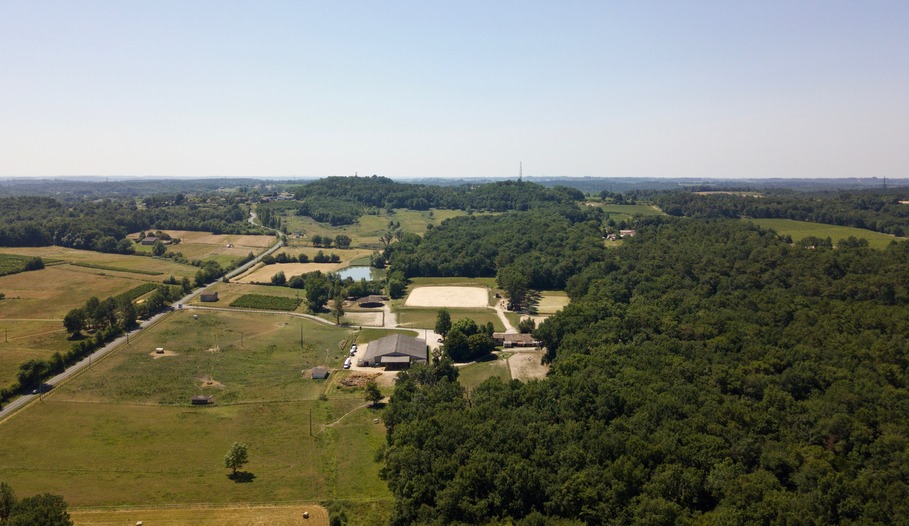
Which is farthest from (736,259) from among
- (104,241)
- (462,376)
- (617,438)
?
(104,241)

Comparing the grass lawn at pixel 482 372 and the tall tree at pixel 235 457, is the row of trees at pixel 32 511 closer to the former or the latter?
the tall tree at pixel 235 457

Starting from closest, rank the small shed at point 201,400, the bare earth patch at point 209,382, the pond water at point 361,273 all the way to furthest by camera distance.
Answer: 1. the small shed at point 201,400
2. the bare earth patch at point 209,382
3. the pond water at point 361,273

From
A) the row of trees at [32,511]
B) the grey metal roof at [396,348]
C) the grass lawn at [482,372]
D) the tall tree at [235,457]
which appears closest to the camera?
the row of trees at [32,511]

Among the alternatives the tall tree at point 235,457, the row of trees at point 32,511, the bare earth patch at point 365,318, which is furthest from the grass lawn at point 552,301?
the row of trees at point 32,511

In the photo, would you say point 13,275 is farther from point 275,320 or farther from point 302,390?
point 302,390

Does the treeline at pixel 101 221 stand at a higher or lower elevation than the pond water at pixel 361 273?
higher

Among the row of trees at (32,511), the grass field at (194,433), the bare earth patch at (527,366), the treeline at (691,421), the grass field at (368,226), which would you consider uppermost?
the grass field at (368,226)

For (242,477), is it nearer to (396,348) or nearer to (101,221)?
(396,348)

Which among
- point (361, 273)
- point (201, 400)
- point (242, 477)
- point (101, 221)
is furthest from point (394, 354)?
point (101, 221)
